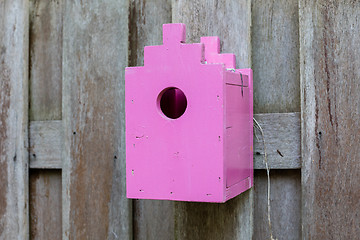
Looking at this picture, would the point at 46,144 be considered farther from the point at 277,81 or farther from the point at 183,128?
the point at 277,81

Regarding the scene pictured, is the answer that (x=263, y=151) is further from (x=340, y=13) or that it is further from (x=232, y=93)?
(x=340, y=13)

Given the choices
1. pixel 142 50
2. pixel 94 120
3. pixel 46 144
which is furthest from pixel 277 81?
pixel 46 144

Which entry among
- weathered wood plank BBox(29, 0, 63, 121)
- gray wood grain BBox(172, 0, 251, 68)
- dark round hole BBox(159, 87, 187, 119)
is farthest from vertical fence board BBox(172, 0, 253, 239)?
weathered wood plank BBox(29, 0, 63, 121)

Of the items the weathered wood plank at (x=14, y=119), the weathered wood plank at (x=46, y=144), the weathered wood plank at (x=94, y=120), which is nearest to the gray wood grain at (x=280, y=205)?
→ the weathered wood plank at (x=94, y=120)

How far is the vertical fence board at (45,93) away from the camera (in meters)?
2.09

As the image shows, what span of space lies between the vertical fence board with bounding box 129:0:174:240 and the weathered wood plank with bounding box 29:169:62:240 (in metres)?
0.36

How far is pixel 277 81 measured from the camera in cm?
175

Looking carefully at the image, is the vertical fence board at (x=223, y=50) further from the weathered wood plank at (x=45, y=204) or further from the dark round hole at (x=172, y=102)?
the weathered wood plank at (x=45, y=204)

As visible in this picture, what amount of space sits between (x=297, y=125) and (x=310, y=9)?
1.22 feet

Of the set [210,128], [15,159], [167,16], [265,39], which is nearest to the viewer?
[210,128]

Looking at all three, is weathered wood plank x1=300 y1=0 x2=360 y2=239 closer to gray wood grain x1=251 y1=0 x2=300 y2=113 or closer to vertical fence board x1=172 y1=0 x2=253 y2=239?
gray wood grain x1=251 y1=0 x2=300 y2=113

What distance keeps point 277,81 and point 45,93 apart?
0.94 metres

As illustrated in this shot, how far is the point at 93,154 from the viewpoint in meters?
1.96

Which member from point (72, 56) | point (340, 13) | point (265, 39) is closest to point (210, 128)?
point (265, 39)
